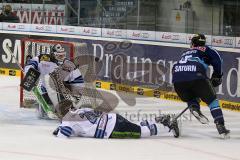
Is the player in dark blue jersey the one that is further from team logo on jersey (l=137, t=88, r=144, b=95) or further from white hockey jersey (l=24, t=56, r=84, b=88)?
team logo on jersey (l=137, t=88, r=144, b=95)

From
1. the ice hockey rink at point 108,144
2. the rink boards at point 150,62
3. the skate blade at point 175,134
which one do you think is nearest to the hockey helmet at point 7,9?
the rink boards at point 150,62

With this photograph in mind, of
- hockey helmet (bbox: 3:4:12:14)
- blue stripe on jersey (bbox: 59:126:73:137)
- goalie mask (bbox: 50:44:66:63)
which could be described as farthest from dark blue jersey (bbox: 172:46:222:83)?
hockey helmet (bbox: 3:4:12:14)

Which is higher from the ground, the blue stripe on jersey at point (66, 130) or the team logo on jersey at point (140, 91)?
the team logo on jersey at point (140, 91)

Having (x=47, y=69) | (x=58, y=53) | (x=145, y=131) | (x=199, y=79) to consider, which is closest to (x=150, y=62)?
(x=58, y=53)

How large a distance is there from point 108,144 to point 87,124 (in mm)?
458

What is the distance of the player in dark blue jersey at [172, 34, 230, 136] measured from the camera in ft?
26.0

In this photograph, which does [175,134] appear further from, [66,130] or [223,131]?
[66,130]

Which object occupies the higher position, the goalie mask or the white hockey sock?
the goalie mask

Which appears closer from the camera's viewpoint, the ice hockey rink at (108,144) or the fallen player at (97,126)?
the ice hockey rink at (108,144)

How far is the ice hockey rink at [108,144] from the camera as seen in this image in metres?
6.70

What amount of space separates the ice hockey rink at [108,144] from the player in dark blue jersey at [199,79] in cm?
36

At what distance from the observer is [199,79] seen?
26.0ft

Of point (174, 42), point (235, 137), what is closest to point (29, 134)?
point (235, 137)

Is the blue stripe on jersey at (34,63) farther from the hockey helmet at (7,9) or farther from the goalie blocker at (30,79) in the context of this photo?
the hockey helmet at (7,9)
